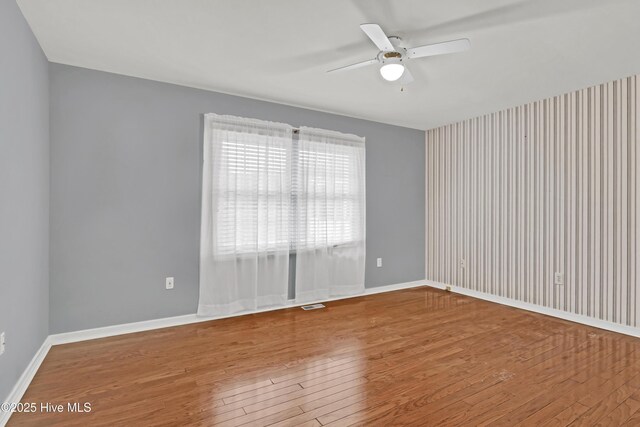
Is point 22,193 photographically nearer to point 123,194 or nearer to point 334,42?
point 123,194

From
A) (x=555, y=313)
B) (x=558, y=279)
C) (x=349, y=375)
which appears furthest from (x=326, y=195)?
(x=555, y=313)

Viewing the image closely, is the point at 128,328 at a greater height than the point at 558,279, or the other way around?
the point at 558,279

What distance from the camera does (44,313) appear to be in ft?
9.01

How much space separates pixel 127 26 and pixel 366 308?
3.53 m

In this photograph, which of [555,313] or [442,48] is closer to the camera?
[442,48]

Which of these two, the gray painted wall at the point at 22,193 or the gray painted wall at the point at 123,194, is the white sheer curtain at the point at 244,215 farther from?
the gray painted wall at the point at 22,193

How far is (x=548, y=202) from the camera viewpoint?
12.5ft

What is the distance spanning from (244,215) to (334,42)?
1.99m

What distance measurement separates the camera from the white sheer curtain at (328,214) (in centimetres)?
409

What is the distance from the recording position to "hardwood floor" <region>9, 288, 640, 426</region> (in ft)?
6.22

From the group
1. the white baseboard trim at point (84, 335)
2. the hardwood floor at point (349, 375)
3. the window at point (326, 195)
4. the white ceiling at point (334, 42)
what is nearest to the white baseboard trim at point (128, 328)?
the white baseboard trim at point (84, 335)

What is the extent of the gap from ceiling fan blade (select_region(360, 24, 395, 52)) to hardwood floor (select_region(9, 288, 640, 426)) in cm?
230

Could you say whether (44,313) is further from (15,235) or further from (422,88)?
(422,88)

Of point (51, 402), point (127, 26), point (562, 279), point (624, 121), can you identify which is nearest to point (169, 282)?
point (51, 402)
